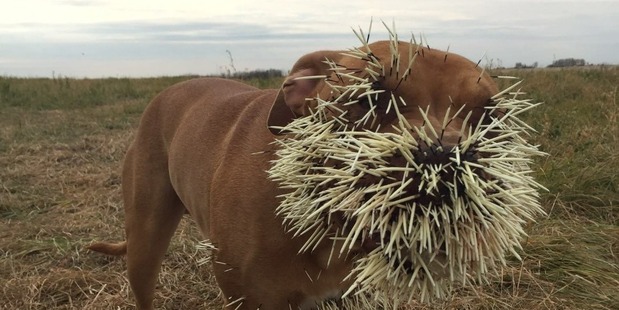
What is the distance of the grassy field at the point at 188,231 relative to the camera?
3391 millimetres

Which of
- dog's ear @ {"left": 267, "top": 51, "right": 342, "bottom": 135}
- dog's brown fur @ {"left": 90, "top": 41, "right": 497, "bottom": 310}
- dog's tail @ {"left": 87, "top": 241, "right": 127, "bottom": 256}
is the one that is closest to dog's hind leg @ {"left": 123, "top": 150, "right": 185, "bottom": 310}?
dog's brown fur @ {"left": 90, "top": 41, "right": 497, "bottom": 310}

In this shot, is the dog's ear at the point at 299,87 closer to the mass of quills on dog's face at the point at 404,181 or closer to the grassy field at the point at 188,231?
the mass of quills on dog's face at the point at 404,181

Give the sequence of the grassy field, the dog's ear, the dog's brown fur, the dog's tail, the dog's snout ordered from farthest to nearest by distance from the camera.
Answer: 1. the dog's tail
2. the grassy field
3. the dog's ear
4. the dog's brown fur
5. the dog's snout

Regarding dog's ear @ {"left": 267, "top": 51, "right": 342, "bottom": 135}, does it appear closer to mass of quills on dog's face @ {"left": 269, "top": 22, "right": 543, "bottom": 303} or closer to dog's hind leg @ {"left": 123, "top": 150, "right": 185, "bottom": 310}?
mass of quills on dog's face @ {"left": 269, "top": 22, "right": 543, "bottom": 303}

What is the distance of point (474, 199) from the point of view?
1.34m

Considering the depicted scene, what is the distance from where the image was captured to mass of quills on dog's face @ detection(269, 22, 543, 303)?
1.36 m

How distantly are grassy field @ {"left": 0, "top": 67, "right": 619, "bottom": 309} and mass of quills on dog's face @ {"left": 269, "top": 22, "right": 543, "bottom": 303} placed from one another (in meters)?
1.66

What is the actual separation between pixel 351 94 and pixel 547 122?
17.5ft

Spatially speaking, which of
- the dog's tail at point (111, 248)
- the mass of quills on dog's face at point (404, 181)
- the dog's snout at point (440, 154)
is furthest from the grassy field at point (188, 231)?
the dog's snout at point (440, 154)

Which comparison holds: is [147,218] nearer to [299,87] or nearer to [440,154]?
[299,87]

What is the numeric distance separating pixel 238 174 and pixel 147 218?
1246 millimetres

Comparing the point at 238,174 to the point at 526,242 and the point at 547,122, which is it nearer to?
the point at 526,242

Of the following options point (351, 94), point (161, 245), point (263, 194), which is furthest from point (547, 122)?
point (351, 94)

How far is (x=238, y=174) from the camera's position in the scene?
2404 millimetres
